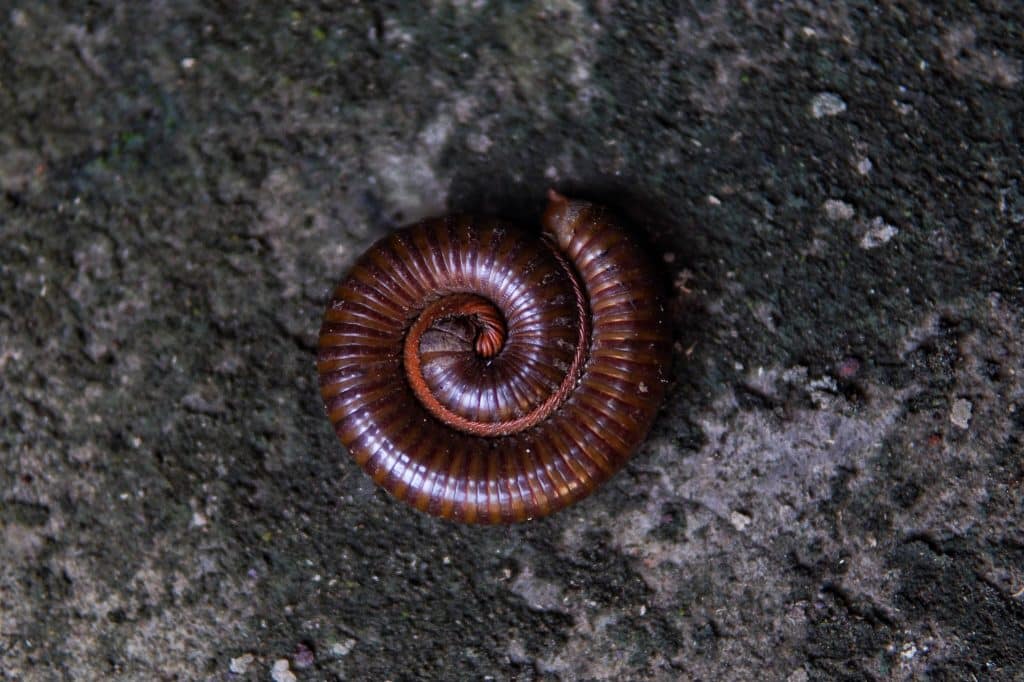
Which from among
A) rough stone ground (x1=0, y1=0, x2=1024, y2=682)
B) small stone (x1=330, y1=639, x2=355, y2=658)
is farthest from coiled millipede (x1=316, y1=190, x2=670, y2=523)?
small stone (x1=330, y1=639, x2=355, y2=658)

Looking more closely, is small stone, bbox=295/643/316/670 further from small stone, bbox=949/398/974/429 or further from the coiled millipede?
small stone, bbox=949/398/974/429

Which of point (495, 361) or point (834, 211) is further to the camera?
point (834, 211)

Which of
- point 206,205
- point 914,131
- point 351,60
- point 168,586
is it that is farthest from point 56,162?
point 914,131

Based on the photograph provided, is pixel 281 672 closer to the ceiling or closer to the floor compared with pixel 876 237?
closer to the floor

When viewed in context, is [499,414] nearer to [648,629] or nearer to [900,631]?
[648,629]

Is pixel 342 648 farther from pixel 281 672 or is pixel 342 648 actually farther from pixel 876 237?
pixel 876 237

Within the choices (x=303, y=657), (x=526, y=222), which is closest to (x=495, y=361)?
(x=526, y=222)

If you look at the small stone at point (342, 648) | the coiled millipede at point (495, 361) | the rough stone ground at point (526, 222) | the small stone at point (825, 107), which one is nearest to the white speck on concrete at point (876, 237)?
the rough stone ground at point (526, 222)
